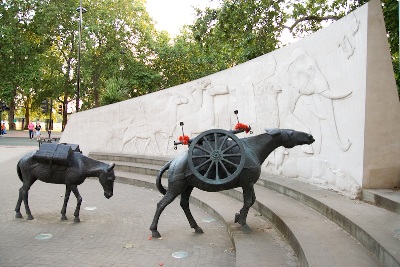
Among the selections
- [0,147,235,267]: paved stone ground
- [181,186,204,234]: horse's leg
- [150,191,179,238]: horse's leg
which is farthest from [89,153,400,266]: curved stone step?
[150,191,179,238]: horse's leg

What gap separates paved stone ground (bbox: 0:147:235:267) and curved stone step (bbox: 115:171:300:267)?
0.59 feet

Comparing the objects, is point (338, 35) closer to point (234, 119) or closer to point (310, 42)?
point (310, 42)

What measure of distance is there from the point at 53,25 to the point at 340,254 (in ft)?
110

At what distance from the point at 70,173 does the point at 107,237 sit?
144cm

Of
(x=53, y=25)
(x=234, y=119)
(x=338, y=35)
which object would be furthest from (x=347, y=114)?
(x=53, y=25)

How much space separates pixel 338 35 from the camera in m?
6.65

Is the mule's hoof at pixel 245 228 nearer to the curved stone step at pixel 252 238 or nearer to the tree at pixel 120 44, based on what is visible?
the curved stone step at pixel 252 238

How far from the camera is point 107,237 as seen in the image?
5.59 metres

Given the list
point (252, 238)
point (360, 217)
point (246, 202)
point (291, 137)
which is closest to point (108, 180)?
point (246, 202)

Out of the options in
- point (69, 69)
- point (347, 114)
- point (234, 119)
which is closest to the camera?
point (347, 114)

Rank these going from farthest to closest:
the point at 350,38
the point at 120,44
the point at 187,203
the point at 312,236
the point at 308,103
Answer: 1. the point at 120,44
2. the point at 308,103
3. the point at 350,38
4. the point at 187,203
5. the point at 312,236

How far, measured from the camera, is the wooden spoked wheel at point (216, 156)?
4.88 metres

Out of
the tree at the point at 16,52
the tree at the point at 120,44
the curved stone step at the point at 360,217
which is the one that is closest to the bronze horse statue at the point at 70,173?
the curved stone step at the point at 360,217

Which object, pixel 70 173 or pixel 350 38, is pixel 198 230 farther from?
pixel 350 38
